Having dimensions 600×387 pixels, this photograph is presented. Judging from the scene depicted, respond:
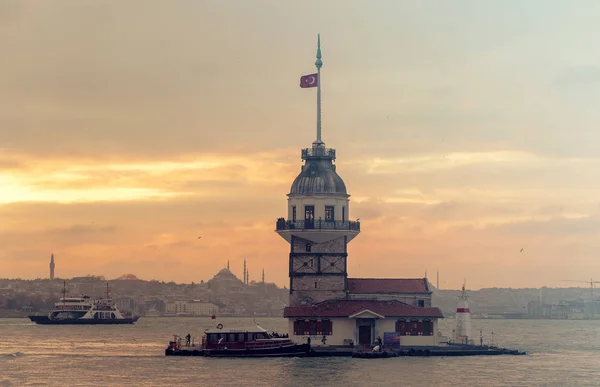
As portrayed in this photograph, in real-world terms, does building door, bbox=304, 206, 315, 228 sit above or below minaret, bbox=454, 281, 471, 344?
above

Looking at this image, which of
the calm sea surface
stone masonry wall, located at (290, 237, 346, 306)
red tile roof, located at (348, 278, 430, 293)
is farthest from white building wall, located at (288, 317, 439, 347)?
the calm sea surface

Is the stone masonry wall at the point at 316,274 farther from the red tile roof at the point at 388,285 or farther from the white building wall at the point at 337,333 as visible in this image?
the white building wall at the point at 337,333

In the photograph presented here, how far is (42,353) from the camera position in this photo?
123625 mm

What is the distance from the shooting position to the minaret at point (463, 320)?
367 feet

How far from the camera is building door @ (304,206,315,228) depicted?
104938 mm

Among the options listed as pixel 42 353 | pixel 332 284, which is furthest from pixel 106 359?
pixel 332 284

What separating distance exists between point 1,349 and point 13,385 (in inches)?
1993

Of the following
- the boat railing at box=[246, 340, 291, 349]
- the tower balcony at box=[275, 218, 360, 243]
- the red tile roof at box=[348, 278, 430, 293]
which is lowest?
the boat railing at box=[246, 340, 291, 349]

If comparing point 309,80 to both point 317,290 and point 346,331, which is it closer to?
point 317,290

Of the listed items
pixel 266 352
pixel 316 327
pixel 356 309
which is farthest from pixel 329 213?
pixel 266 352

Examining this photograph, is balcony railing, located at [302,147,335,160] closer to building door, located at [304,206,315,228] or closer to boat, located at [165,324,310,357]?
building door, located at [304,206,315,228]

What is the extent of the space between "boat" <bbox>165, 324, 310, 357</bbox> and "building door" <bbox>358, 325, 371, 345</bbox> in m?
5.97

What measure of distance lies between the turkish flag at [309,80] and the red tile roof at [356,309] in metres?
19.2

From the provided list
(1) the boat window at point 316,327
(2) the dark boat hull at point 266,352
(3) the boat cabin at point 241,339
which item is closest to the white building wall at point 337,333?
(1) the boat window at point 316,327
